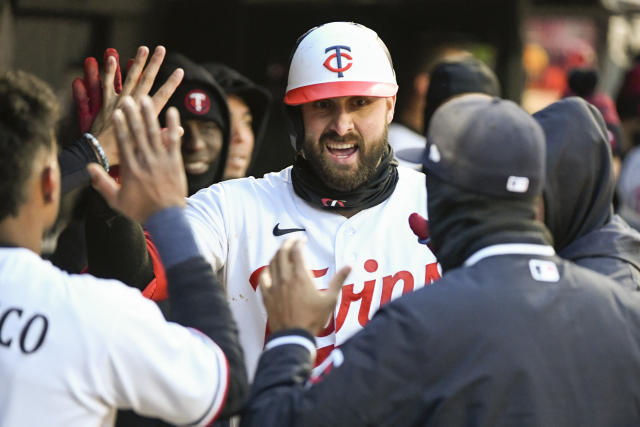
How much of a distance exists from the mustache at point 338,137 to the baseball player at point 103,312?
4.54 feet

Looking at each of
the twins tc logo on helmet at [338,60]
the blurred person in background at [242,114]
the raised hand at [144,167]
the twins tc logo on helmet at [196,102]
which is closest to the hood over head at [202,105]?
the twins tc logo on helmet at [196,102]

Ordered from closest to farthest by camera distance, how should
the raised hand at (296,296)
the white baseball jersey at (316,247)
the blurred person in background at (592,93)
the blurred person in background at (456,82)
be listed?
1. the raised hand at (296,296)
2. the white baseball jersey at (316,247)
3. the blurred person in background at (456,82)
4. the blurred person in background at (592,93)

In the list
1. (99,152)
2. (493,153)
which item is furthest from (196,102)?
(493,153)

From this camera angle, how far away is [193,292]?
235cm

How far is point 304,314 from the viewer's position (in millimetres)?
2428

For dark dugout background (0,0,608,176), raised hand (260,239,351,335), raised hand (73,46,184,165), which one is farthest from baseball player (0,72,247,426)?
dark dugout background (0,0,608,176)

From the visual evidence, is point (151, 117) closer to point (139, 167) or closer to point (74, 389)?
point (139, 167)

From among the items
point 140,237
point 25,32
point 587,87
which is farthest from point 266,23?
point 140,237

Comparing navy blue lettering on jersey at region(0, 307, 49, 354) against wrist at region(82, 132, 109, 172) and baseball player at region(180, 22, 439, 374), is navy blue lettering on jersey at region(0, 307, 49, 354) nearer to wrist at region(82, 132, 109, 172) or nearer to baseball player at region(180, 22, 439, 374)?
wrist at region(82, 132, 109, 172)

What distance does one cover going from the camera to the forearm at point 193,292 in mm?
2342

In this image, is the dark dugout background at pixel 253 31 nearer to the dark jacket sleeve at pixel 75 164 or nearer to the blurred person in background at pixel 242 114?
the blurred person in background at pixel 242 114

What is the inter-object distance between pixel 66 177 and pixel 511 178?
4.09ft

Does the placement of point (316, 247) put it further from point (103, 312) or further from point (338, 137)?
point (103, 312)

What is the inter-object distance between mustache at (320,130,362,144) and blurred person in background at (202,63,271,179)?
154cm
